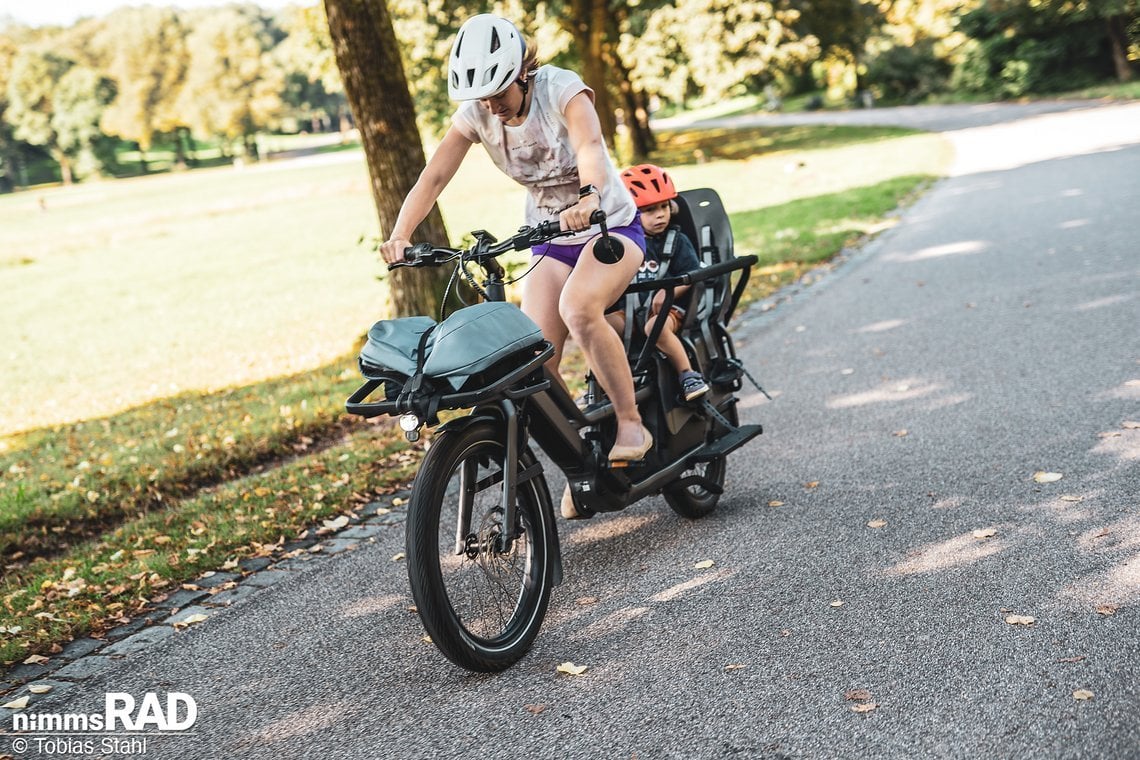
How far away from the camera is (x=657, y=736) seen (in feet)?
10.7

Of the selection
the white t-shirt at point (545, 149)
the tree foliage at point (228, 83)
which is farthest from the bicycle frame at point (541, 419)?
the tree foliage at point (228, 83)

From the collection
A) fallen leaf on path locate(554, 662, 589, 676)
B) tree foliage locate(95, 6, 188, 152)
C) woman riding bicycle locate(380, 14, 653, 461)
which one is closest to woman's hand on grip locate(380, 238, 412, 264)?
woman riding bicycle locate(380, 14, 653, 461)

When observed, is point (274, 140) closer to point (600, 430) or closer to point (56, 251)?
point (56, 251)

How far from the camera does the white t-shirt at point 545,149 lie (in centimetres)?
427

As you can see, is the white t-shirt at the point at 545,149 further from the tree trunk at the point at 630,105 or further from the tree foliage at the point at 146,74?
the tree foliage at the point at 146,74

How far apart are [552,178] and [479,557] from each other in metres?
1.54

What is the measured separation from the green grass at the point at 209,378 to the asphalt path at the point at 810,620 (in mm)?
957

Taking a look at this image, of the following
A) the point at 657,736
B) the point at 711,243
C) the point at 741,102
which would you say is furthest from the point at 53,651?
the point at 741,102

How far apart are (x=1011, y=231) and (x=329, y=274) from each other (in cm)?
1202

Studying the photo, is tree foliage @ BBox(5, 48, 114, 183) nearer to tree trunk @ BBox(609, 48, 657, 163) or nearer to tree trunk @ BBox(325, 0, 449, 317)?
tree trunk @ BBox(609, 48, 657, 163)

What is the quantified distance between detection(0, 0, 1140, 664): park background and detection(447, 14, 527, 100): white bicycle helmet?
9.03ft

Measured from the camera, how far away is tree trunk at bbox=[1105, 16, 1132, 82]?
39.2 m

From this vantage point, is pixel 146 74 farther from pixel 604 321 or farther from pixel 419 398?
pixel 419 398

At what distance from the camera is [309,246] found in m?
26.9
